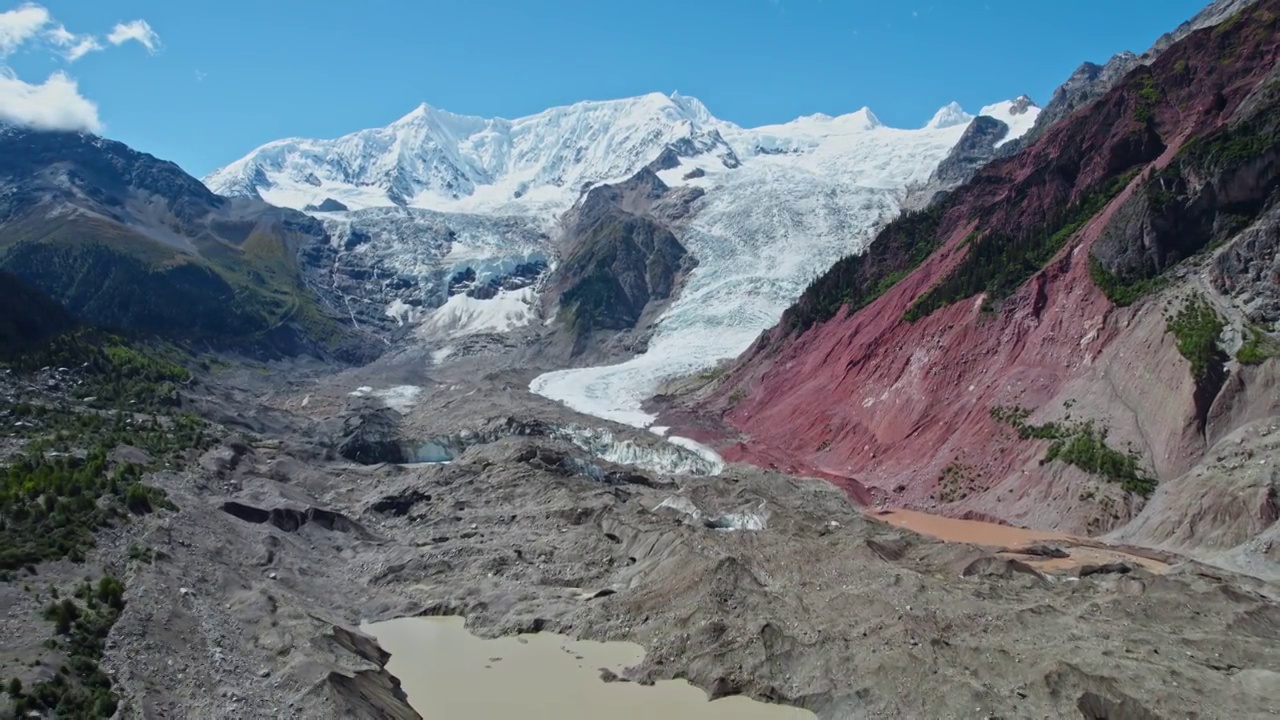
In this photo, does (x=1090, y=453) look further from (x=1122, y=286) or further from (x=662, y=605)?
(x=662, y=605)

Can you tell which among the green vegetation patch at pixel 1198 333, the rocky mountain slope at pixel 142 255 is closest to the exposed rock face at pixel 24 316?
the rocky mountain slope at pixel 142 255

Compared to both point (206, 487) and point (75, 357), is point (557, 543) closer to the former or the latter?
point (206, 487)

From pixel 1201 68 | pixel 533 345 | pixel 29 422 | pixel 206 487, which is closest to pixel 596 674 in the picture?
pixel 206 487

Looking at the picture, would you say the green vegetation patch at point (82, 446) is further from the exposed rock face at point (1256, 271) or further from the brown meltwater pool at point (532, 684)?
the exposed rock face at point (1256, 271)

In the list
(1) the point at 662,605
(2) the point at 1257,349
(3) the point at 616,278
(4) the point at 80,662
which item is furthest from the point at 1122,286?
(3) the point at 616,278

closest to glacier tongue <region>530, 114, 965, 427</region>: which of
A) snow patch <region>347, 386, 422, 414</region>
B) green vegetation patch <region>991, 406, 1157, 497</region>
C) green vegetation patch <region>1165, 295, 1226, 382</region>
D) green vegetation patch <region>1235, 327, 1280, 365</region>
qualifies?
snow patch <region>347, 386, 422, 414</region>

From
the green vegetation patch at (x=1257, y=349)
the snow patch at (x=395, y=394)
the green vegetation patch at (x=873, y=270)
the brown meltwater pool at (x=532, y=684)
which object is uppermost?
the green vegetation patch at (x=873, y=270)
